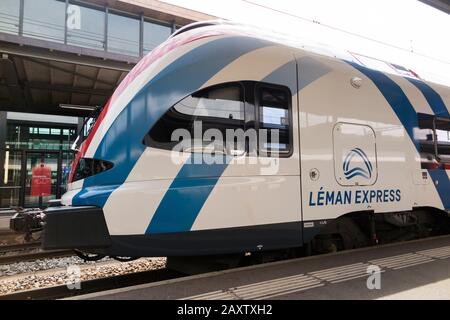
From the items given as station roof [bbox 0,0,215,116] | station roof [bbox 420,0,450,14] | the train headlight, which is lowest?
the train headlight

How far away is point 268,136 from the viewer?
3.76 meters

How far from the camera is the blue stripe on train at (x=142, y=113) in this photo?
128 inches

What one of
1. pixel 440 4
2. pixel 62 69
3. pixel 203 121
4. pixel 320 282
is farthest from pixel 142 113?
pixel 62 69

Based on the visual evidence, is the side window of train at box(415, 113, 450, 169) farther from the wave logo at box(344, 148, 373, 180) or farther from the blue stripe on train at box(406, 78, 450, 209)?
the wave logo at box(344, 148, 373, 180)

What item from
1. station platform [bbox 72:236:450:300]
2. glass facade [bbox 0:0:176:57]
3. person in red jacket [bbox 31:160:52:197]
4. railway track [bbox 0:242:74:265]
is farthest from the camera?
person in red jacket [bbox 31:160:52:197]

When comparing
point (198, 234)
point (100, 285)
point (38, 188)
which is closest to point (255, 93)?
point (198, 234)

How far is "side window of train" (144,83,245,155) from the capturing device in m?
3.37

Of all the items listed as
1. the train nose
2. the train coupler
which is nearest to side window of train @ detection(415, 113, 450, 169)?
the train nose

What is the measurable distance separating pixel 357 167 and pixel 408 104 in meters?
1.62

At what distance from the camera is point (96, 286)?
446 centimetres

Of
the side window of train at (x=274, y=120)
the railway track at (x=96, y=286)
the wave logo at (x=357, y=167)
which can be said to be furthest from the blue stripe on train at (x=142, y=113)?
the wave logo at (x=357, y=167)

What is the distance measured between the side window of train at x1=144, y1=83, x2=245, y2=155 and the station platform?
1325 millimetres

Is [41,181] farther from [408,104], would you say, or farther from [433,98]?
[433,98]

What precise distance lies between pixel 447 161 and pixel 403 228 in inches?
52.2
